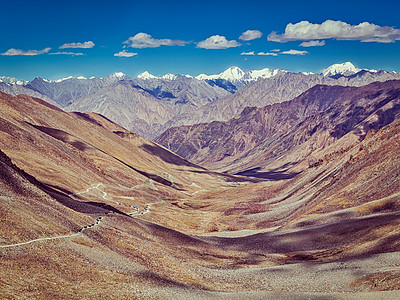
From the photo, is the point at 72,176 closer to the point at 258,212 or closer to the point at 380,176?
the point at 258,212

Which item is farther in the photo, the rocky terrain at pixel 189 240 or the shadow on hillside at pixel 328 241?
the shadow on hillside at pixel 328 241

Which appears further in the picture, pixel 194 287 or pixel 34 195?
pixel 34 195

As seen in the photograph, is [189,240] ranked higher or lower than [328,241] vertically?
higher

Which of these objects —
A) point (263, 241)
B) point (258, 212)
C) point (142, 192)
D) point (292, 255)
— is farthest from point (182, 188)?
point (292, 255)

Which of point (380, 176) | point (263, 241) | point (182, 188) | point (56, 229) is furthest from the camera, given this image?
point (182, 188)

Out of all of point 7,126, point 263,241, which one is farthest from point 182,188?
point 263,241

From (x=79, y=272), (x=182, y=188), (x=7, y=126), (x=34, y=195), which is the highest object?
(x=7, y=126)

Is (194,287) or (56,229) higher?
(56,229)

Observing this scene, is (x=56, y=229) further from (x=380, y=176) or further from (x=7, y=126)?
(x=7, y=126)

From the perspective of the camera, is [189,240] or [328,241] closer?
[328,241]

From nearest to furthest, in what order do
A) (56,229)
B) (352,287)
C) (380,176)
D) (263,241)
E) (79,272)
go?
(79,272) → (352,287) → (56,229) → (263,241) → (380,176)

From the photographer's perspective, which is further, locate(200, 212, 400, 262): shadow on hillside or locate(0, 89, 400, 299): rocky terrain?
locate(200, 212, 400, 262): shadow on hillside
